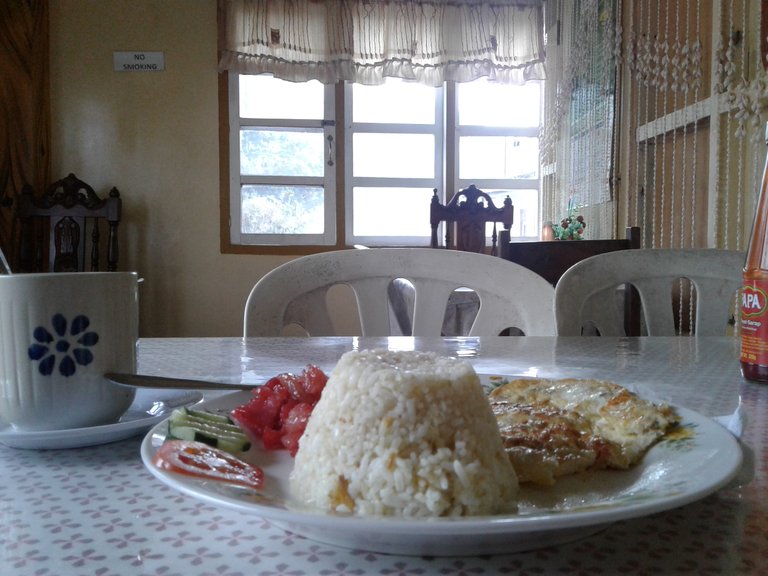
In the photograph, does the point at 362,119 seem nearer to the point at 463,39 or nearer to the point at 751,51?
the point at 463,39

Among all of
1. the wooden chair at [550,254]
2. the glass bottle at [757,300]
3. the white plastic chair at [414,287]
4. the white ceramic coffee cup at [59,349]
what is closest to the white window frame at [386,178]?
the wooden chair at [550,254]

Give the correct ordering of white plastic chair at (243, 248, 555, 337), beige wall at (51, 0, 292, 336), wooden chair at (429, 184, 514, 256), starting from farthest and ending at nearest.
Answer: beige wall at (51, 0, 292, 336) < wooden chair at (429, 184, 514, 256) < white plastic chair at (243, 248, 555, 337)

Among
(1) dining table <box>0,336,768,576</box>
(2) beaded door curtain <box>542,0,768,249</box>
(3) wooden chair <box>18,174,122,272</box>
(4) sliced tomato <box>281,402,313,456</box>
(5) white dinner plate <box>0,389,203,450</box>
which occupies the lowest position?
(1) dining table <box>0,336,768,576</box>

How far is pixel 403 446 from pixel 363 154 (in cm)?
363

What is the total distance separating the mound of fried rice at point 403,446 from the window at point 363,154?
3.50 metres

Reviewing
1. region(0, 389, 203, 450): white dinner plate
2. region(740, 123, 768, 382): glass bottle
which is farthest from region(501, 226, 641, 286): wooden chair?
region(0, 389, 203, 450): white dinner plate

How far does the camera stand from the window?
3760 mm

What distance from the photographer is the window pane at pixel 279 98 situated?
12.3 feet

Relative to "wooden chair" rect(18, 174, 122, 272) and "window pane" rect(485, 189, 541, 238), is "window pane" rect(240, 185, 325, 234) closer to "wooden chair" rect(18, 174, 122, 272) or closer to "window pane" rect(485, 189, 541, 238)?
"wooden chair" rect(18, 174, 122, 272)

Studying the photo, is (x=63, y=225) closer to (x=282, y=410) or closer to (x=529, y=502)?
(x=282, y=410)

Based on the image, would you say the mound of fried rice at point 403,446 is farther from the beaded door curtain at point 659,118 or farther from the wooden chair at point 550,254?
the beaded door curtain at point 659,118

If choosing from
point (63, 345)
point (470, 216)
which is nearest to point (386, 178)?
point (470, 216)

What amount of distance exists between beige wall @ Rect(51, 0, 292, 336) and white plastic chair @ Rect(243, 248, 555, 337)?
8.43ft

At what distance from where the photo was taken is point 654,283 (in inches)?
52.1
